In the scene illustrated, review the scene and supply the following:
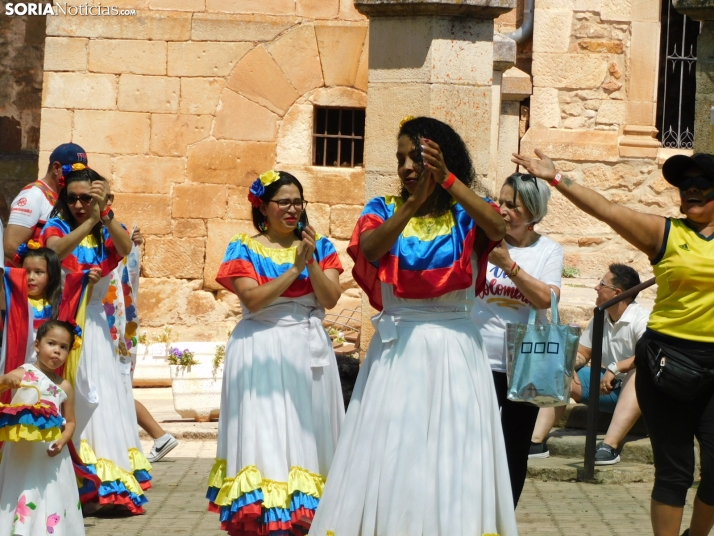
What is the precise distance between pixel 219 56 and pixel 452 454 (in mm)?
7831

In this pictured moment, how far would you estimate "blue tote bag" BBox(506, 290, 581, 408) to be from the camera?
553 centimetres

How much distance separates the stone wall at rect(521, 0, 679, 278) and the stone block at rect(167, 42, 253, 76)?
302cm

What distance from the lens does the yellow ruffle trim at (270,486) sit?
587cm

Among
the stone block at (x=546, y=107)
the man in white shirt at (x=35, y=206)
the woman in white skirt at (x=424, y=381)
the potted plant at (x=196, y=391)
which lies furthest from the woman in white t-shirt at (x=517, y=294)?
the stone block at (x=546, y=107)

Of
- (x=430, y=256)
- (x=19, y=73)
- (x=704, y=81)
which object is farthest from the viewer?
(x=19, y=73)

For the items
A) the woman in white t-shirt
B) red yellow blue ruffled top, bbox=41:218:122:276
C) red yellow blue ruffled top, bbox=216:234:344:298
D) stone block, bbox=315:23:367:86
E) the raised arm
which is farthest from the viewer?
stone block, bbox=315:23:367:86

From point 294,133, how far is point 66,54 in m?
2.32

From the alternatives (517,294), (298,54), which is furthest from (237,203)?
(517,294)

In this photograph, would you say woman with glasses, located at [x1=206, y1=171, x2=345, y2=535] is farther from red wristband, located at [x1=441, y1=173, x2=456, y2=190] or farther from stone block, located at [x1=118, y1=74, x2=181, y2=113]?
stone block, located at [x1=118, y1=74, x2=181, y2=113]

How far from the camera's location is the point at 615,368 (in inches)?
325

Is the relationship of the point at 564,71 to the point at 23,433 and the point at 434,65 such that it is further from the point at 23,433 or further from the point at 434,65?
the point at 23,433

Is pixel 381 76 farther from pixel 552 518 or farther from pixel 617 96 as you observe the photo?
pixel 617 96

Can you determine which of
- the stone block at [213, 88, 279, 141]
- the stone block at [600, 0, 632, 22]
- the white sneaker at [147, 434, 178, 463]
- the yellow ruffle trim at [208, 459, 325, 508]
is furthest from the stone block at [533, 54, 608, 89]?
the yellow ruffle trim at [208, 459, 325, 508]

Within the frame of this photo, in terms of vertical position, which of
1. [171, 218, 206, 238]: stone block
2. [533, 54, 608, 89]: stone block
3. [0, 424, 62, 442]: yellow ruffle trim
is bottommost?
[0, 424, 62, 442]: yellow ruffle trim
